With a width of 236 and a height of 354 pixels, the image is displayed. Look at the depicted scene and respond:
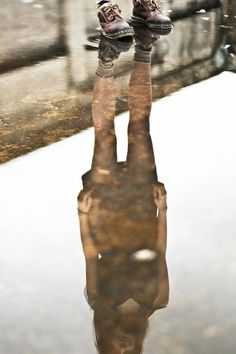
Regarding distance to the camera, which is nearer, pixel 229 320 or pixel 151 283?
pixel 229 320

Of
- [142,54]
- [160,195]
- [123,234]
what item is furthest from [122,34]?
[123,234]

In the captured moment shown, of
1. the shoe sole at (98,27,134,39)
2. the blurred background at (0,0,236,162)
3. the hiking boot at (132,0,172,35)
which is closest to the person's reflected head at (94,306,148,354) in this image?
the blurred background at (0,0,236,162)

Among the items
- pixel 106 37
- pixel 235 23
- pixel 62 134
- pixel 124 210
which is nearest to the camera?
pixel 124 210

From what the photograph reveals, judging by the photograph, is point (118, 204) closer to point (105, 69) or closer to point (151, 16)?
point (105, 69)

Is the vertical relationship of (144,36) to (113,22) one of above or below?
below

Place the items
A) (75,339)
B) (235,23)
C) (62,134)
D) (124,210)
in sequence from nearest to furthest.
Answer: (75,339) < (124,210) < (62,134) < (235,23)

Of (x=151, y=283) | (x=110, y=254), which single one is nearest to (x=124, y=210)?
(x=110, y=254)

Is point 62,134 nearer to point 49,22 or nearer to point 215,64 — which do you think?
point 215,64

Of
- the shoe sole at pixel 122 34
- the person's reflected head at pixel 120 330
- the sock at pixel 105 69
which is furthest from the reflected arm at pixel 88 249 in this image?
the shoe sole at pixel 122 34
